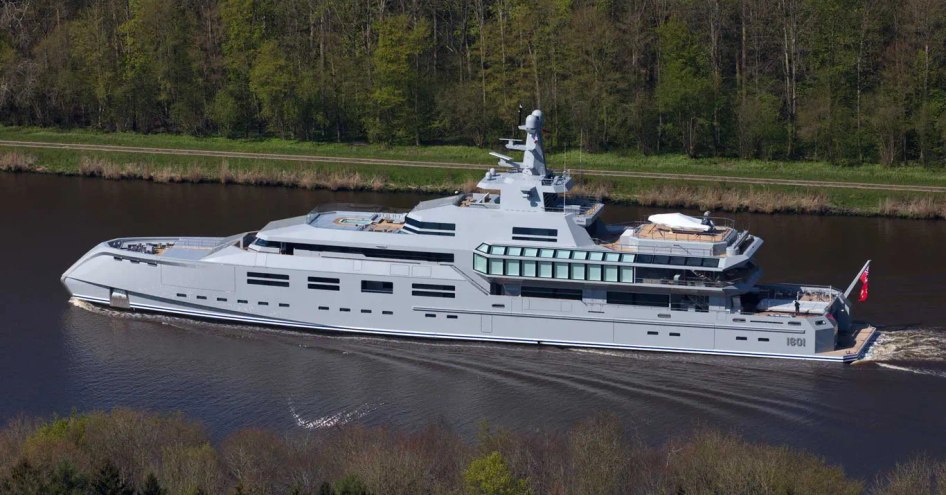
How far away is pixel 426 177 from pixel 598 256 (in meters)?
29.1

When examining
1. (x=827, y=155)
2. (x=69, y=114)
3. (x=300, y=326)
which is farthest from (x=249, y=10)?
(x=300, y=326)

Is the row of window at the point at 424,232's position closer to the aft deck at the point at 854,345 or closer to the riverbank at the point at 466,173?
the aft deck at the point at 854,345

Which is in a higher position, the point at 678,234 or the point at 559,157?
the point at 559,157

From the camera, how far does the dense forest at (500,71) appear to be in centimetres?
7444

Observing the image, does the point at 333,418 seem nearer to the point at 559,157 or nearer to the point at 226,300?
the point at 226,300

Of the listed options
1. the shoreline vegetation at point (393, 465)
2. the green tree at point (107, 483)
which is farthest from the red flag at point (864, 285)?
the green tree at point (107, 483)

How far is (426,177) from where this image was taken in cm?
7162

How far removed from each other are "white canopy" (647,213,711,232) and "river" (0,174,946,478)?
4.36 metres

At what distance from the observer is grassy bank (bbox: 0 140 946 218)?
216ft

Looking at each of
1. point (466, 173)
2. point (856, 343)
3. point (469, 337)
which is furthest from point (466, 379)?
point (466, 173)

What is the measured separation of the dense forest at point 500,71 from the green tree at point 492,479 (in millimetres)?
47981

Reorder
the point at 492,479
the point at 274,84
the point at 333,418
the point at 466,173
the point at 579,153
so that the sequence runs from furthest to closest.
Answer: the point at 274,84
the point at 579,153
the point at 466,173
the point at 333,418
the point at 492,479

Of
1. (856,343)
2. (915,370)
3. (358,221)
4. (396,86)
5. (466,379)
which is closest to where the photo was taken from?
(915,370)

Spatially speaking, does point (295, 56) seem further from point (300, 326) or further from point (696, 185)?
point (300, 326)
